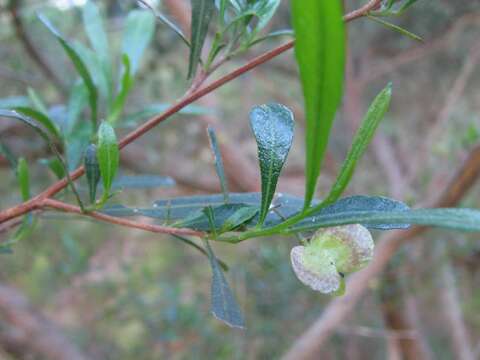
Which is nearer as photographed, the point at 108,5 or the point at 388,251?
the point at 388,251

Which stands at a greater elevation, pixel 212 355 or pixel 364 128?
pixel 364 128

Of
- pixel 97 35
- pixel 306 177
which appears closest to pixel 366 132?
pixel 306 177

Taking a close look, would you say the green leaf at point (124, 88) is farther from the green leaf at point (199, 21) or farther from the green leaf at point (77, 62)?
the green leaf at point (199, 21)

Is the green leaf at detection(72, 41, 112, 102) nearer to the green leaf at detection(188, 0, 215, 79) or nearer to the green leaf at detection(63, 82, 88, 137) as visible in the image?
the green leaf at detection(63, 82, 88, 137)

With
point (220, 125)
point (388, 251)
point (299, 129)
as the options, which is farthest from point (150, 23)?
point (299, 129)

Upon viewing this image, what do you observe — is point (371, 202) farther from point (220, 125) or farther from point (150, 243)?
point (150, 243)

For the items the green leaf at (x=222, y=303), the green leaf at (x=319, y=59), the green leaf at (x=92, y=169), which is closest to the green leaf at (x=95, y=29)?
the green leaf at (x=92, y=169)

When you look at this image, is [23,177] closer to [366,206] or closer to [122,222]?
[122,222]
